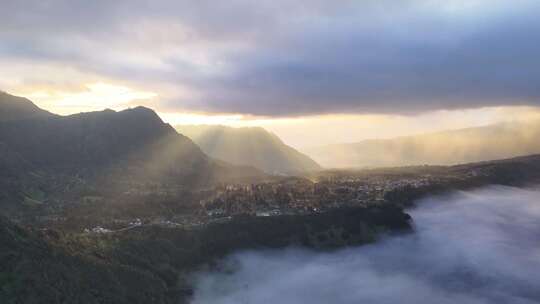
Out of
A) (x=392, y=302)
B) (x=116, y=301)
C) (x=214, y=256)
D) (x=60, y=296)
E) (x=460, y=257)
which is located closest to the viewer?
(x=60, y=296)

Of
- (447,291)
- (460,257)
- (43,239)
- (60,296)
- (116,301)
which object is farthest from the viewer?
(460,257)

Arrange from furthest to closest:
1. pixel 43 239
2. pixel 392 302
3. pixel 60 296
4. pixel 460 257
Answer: pixel 460 257, pixel 392 302, pixel 43 239, pixel 60 296

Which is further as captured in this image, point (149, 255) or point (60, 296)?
point (149, 255)

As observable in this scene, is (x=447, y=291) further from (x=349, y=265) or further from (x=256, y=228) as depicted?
(x=256, y=228)

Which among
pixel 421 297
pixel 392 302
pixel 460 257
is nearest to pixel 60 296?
pixel 392 302

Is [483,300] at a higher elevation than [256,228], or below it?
below

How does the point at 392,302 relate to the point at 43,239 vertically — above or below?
below

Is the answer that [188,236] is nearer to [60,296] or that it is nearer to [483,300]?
[60,296]

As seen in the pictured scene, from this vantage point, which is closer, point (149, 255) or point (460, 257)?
point (149, 255)

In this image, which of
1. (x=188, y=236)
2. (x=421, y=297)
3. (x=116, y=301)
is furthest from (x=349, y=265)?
(x=116, y=301)
